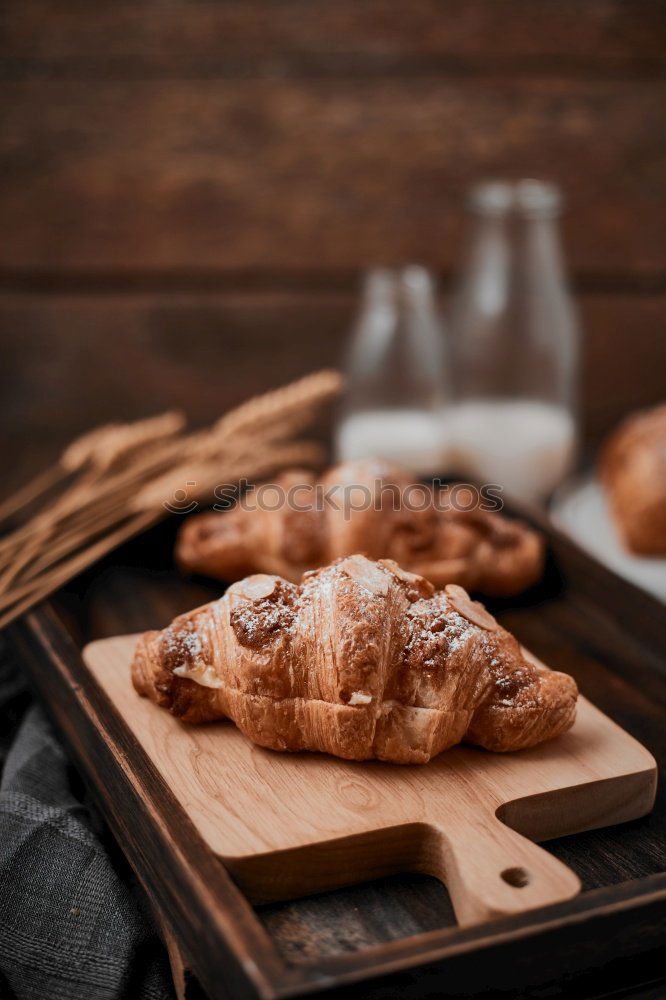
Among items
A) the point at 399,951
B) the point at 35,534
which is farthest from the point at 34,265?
the point at 399,951

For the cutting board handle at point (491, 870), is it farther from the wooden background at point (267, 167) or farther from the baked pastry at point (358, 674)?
the wooden background at point (267, 167)

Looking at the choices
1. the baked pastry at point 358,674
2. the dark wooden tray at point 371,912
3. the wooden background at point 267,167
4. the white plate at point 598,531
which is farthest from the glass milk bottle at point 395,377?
the baked pastry at point 358,674

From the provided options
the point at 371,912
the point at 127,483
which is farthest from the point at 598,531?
the point at 371,912

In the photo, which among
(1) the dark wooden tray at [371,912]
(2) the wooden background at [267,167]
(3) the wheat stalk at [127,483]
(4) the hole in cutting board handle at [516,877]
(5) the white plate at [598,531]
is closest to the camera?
(1) the dark wooden tray at [371,912]

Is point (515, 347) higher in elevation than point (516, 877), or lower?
higher

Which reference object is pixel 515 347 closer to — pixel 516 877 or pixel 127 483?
pixel 127 483

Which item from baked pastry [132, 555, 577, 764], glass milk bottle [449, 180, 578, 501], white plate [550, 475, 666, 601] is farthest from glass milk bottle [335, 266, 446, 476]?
baked pastry [132, 555, 577, 764]

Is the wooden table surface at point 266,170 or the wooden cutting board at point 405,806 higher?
the wooden table surface at point 266,170
